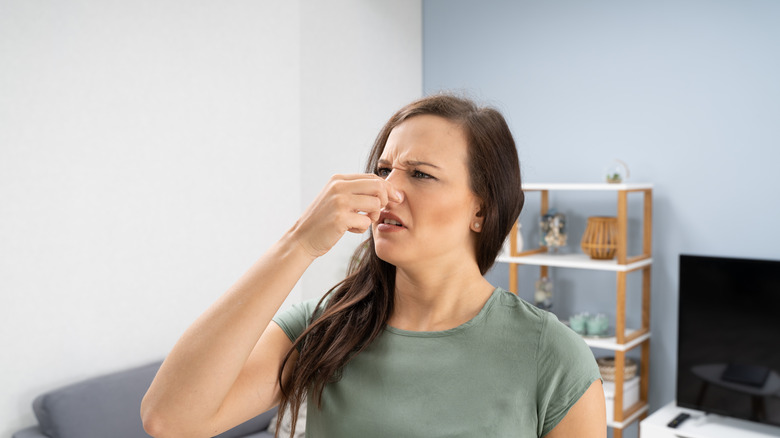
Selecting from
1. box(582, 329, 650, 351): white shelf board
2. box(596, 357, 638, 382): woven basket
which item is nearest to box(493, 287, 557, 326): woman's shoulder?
box(582, 329, 650, 351): white shelf board

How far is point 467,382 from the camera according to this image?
106 centimetres

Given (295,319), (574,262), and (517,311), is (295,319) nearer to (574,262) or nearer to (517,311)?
(517,311)

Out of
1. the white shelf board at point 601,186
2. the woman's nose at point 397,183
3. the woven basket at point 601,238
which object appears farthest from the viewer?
the woven basket at point 601,238

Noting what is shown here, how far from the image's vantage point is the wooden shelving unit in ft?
10.4

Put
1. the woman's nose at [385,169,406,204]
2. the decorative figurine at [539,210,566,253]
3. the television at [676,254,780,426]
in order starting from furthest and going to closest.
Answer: the decorative figurine at [539,210,566,253]
the television at [676,254,780,426]
the woman's nose at [385,169,406,204]

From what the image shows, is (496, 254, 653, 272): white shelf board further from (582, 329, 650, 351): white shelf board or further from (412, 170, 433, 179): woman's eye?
(412, 170, 433, 179): woman's eye

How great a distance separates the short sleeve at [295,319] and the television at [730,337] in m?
2.39

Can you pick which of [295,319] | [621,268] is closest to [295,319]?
[295,319]

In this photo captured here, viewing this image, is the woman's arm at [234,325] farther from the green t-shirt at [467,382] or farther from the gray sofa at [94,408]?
the gray sofa at [94,408]

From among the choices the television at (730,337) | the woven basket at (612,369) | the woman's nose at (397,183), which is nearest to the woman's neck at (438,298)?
the woman's nose at (397,183)

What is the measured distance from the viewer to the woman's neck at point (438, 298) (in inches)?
45.1

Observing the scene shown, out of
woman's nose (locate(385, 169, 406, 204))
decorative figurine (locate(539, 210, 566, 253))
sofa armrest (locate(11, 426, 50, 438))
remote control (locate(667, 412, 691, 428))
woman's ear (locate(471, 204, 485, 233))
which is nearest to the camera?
woman's nose (locate(385, 169, 406, 204))

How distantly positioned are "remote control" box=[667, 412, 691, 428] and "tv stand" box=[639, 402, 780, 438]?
0.01m

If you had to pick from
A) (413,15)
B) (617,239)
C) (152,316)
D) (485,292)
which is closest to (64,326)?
(152,316)
